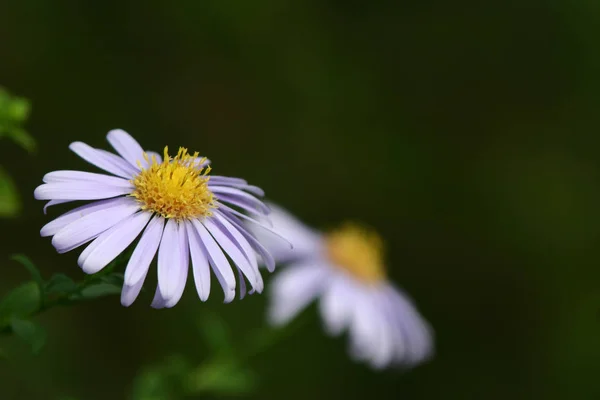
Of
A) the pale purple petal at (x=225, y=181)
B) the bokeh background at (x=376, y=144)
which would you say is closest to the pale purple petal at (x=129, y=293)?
the pale purple petal at (x=225, y=181)

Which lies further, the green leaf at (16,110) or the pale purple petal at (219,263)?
the green leaf at (16,110)

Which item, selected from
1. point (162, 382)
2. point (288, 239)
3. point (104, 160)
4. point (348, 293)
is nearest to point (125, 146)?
point (104, 160)

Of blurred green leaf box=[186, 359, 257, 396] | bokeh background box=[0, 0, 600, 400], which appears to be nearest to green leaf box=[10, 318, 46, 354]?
blurred green leaf box=[186, 359, 257, 396]

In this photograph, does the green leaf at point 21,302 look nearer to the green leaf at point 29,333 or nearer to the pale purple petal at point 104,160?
the green leaf at point 29,333

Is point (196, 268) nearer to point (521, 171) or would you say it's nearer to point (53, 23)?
point (53, 23)

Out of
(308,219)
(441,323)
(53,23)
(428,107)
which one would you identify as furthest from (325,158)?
(53,23)

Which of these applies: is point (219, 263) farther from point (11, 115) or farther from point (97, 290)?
point (11, 115)

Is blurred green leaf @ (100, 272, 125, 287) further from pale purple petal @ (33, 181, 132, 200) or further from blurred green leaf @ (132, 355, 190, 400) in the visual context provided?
blurred green leaf @ (132, 355, 190, 400)
